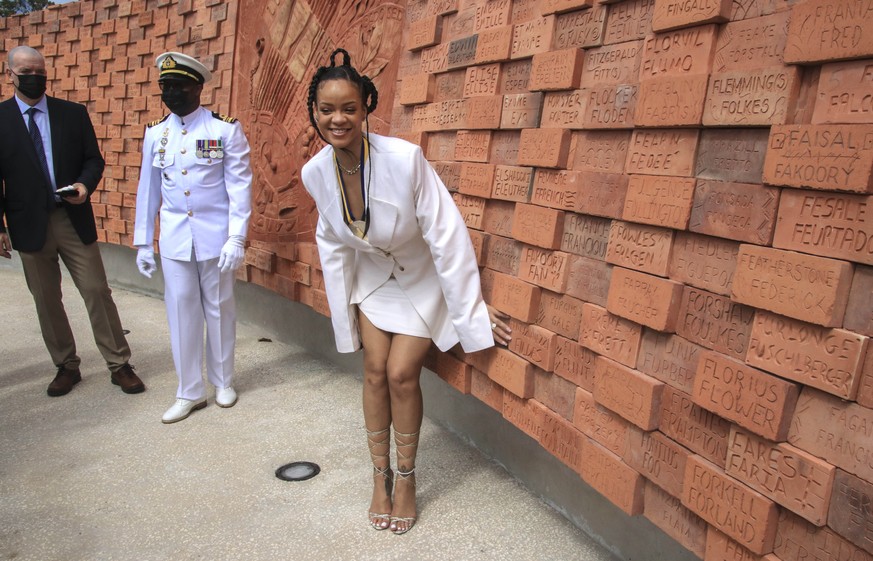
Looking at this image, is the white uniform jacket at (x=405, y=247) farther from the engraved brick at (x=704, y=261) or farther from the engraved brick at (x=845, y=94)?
the engraved brick at (x=845, y=94)

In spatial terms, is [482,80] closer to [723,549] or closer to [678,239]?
[678,239]

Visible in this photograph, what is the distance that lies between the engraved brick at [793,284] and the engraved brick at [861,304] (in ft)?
0.04

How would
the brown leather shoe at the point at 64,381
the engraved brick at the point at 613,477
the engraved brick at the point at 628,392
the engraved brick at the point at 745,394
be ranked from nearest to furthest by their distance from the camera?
the engraved brick at the point at 745,394 < the engraved brick at the point at 628,392 < the engraved brick at the point at 613,477 < the brown leather shoe at the point at 64,381

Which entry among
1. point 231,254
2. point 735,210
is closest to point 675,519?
point 735,210

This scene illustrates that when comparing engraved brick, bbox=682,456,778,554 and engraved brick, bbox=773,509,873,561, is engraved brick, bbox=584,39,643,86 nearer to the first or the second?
engraved brick, bbox=682,456,778,554

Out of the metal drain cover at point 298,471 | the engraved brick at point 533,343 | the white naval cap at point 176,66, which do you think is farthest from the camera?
the white naval cap at point 176,66

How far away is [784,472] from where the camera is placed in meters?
1.55

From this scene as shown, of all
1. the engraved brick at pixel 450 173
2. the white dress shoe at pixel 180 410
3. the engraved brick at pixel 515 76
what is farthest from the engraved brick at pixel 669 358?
the white dress shoe at pixel 180 410

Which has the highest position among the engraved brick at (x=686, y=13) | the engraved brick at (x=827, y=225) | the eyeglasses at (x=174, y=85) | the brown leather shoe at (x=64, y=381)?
the engraved brick at (x=686, y=13)

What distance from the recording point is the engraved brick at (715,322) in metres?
1.67

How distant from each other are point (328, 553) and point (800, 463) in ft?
5.52

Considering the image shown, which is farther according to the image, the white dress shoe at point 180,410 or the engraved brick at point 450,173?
the white dress shoe at point 180,410

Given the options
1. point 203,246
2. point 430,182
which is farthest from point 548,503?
point 203,246

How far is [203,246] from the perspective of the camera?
141 inches
